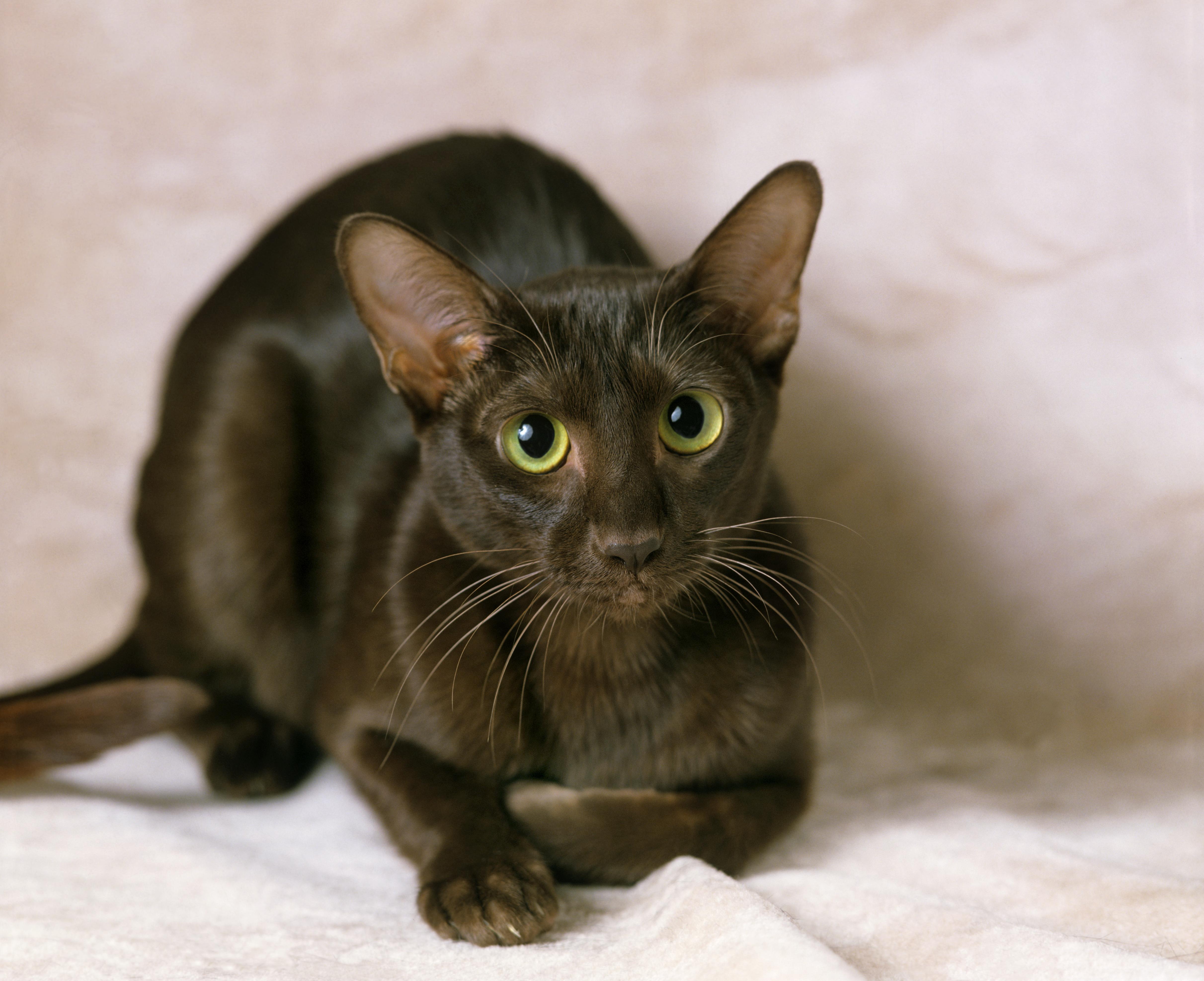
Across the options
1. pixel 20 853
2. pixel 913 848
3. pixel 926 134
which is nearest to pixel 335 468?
pixel 20 853

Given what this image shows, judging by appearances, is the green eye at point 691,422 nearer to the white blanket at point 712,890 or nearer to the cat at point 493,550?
the cat at point 493,550

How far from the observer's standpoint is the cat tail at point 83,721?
1.63 metres

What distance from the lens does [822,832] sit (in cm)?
155

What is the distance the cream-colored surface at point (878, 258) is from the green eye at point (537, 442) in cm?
67

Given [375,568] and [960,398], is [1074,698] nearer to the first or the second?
[960,398]

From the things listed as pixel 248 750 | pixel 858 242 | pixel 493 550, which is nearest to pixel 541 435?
pixel 493 550

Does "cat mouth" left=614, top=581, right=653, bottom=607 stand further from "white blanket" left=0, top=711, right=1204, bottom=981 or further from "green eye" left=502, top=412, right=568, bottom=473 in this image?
"white blanket" left=0, top=711, right=1204, bottom=981

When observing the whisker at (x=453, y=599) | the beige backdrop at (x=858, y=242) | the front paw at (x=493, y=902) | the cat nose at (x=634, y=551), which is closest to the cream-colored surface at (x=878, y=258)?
the beige backdrop at (x=858, y=242)

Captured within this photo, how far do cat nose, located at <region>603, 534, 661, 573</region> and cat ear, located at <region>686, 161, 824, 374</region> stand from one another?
30cm

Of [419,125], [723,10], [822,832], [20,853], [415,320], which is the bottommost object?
[20,853]

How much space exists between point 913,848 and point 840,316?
916 millimetres

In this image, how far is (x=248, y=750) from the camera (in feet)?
5.76

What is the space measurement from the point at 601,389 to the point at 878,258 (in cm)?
92

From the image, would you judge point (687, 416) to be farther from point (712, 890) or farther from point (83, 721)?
point (83, 721)
